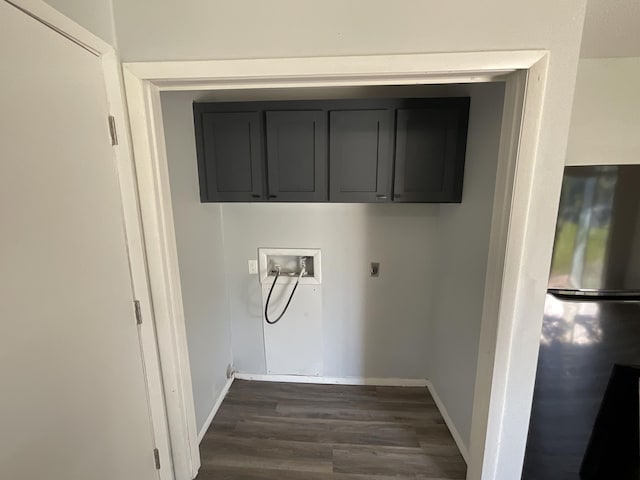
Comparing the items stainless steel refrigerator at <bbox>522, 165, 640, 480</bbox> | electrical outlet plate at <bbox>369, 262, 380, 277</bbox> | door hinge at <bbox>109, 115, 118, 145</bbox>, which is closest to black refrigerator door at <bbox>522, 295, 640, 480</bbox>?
stainless steel refrigerator at <bbox>522, 165, 640, 480</bbox>

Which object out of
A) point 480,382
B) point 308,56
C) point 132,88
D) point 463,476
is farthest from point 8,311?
point 463,476

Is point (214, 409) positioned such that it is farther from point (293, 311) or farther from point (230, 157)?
point (230, 157)

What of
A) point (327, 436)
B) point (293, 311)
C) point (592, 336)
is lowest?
point (327, 436)

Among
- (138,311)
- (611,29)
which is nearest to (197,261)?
(138,311)

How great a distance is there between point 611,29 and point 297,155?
1.58m

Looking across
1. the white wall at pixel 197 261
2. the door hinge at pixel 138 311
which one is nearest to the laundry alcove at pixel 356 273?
the white wall at pixel 197 261

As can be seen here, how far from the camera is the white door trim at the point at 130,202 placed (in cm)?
98

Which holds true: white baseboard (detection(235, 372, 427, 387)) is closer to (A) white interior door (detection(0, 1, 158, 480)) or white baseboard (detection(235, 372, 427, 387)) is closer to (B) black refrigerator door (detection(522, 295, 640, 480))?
(B) black refrigerator door (detection(522, 295, 640, 480))

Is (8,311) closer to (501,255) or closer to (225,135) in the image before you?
(225,135)

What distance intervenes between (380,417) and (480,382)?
1006 millimetres

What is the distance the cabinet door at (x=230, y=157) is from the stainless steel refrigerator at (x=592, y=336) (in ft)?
5.43

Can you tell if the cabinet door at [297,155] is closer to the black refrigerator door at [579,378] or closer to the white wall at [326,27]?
the white wall at [326,27]

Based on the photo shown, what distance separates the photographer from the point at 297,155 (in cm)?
198

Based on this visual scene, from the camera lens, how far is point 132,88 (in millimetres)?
1202
